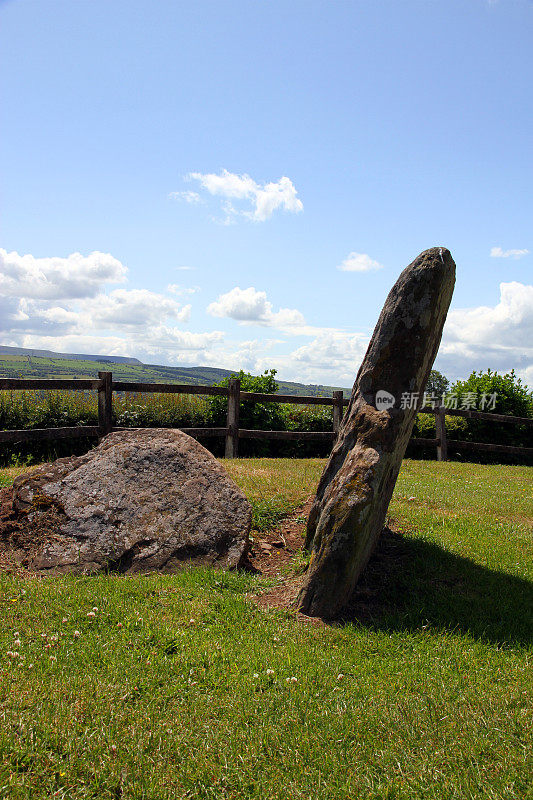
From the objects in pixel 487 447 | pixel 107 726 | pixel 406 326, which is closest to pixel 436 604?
pixel 406 326

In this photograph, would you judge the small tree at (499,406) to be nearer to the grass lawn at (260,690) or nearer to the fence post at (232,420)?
the fence post at (232,420)

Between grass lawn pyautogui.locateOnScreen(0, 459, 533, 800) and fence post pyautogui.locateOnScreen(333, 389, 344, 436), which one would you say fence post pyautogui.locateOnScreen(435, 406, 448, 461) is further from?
grass lawn pyautogui.locateOnScreen(0, 459, 533, 800)

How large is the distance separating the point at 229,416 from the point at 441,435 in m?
6.72

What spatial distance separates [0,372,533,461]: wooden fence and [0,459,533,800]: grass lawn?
18.3ft

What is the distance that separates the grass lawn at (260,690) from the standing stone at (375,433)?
472 mm

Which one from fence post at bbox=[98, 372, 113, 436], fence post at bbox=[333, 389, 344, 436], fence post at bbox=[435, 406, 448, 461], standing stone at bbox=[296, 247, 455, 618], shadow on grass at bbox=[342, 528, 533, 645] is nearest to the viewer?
shadow on grass at bbox=[342, 528, 533, 645]

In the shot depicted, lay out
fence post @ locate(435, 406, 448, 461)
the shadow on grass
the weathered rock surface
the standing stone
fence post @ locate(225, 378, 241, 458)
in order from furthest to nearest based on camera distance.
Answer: fence post @ locate(435, 406, 448, 461) < fence post @ locate(225, 378, 241, 458) < the weathered rock surface < the standing stone < the shadow on grass

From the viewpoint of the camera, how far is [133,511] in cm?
630

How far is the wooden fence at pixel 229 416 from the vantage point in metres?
10.6

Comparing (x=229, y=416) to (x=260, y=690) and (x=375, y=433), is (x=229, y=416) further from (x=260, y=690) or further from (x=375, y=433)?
(x=260, y=690)

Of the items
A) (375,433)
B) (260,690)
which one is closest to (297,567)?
(375,433)

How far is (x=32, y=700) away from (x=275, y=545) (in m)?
3.68

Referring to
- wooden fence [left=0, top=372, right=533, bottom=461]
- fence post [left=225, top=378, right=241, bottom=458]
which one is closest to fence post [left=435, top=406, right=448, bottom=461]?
wooden fence [left=0, top=372, right=533, bottom=461]

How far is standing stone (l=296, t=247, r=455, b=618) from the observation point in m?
5.02
